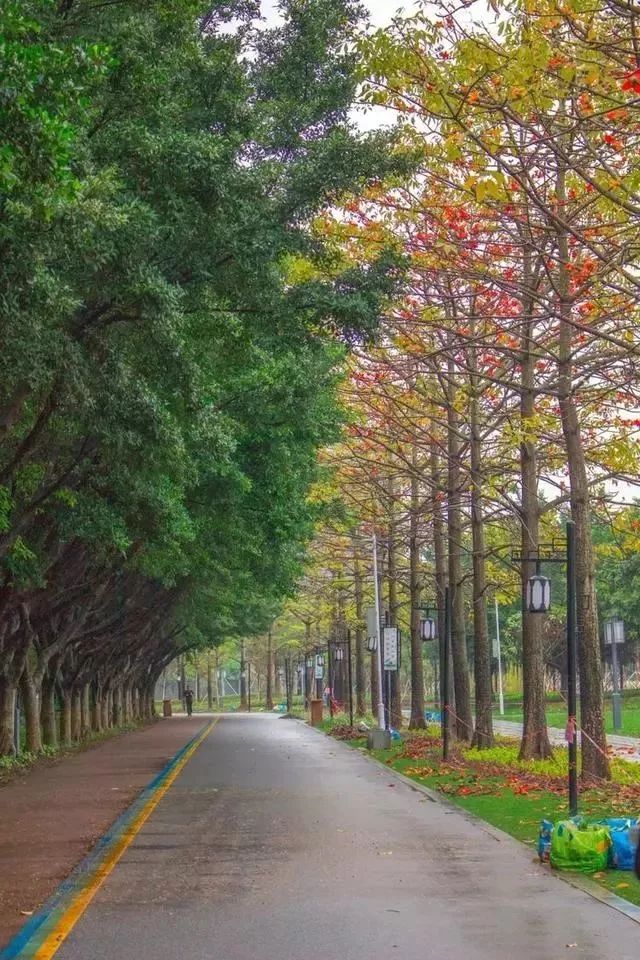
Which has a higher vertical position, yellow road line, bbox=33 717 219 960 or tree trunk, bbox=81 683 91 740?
yellow road line, bbox=33 717 219 960

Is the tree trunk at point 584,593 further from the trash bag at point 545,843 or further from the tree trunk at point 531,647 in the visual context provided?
the trash bag at point 545,843

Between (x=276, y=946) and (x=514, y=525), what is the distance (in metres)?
26.3

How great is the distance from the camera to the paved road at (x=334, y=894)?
7961 millimetres

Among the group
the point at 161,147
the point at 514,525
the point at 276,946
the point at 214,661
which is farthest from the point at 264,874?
the point at 214,661

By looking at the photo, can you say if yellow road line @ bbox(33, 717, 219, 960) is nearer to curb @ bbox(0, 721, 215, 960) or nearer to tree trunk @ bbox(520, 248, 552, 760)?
curb @ bbox(0, 721, 215, 960)

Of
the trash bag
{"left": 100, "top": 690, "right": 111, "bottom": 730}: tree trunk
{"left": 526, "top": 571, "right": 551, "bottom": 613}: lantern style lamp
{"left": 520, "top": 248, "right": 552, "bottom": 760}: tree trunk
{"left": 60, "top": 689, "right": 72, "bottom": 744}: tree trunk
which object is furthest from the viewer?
Result: {"left": 100, "top": 690, "right": 111, "bottom": 730}: tree trunk

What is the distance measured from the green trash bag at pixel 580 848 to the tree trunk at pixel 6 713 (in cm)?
1915

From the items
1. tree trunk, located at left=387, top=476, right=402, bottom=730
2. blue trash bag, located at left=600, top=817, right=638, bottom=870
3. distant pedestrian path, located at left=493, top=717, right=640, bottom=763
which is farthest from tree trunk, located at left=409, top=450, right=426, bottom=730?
blue trash bag, located at left=600, top=817, right=638, bottom=870

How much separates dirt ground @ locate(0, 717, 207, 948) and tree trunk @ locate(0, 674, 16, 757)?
924mm

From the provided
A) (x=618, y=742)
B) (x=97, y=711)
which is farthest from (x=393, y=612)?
(x=97, y=711)

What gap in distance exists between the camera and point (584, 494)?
18.2 m

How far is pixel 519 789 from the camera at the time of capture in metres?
17.2

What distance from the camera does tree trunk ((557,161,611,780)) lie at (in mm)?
17484

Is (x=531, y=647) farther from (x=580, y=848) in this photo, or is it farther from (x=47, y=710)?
(x=47, y=710)
